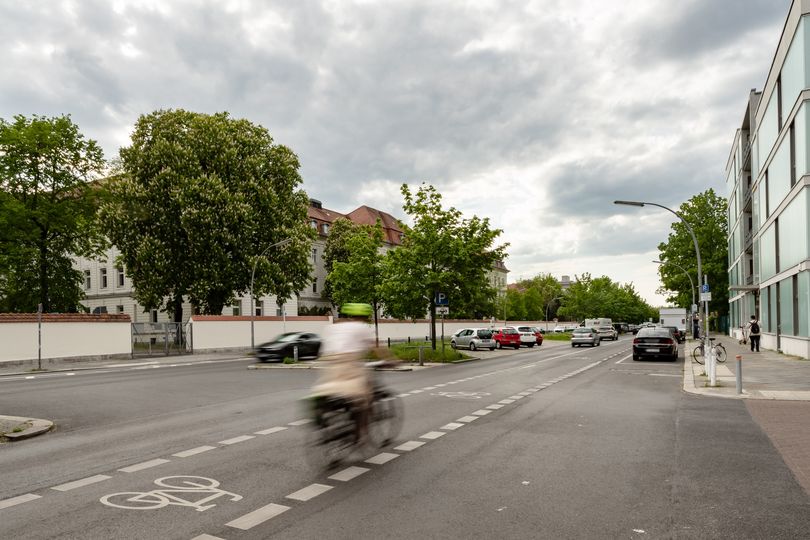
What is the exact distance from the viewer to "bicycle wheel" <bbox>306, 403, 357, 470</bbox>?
6777 millimetres

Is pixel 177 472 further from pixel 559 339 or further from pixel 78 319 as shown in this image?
pixel 559 339

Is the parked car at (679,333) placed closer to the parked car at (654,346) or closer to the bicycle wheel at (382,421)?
the parked car at (654,346)

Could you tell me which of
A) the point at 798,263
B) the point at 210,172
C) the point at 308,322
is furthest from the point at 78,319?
the point at 798,263

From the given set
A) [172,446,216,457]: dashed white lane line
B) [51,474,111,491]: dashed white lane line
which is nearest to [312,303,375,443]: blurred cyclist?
[172,446,216,457]: dashed white lane line

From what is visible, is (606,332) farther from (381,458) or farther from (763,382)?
(381,458)

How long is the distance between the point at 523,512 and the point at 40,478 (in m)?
5.10

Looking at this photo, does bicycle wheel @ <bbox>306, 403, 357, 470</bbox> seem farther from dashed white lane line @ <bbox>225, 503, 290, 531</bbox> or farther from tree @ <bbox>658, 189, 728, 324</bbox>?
tree @ <bbox>658, 189, 728, 324</bbox>

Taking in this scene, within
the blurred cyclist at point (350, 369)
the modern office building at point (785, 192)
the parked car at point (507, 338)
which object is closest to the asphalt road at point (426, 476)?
the blurred cyclist at point (350, 369)

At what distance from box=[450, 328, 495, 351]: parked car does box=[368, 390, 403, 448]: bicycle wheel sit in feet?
99.0

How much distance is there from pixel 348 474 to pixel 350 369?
1163mm

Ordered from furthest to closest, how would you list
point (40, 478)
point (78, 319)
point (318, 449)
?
point (78, 319), point (318, 449), point (40, 478)

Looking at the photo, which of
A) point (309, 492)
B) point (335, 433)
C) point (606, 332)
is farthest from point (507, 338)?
point (309, 492)

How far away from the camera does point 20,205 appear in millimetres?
33969

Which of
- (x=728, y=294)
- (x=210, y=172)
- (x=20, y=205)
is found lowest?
(x=728, y=294)
